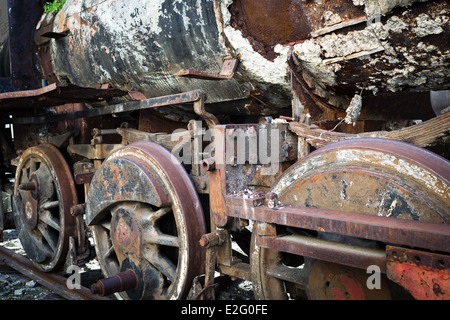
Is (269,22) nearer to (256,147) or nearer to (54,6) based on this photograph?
(256,147)

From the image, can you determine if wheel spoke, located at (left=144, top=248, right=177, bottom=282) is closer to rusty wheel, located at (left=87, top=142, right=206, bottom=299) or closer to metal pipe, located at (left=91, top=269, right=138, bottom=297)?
rusty wheel, located at (left=87, top=142, right=206, bottom=299)

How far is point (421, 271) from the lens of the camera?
1345mm

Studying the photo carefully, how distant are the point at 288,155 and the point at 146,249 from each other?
3.75 ft

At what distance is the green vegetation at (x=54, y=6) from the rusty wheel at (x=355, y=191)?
2883 mm

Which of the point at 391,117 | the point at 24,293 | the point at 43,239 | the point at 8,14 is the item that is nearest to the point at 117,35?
the point at 8,14

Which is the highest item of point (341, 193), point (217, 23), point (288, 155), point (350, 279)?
point (217, 23)

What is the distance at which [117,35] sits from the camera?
2.96 meters

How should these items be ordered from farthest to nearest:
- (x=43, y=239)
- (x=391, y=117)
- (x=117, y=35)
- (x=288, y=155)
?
(x=43, y=239)
(x=117, y=35)
(x=391, y=117)
(x=288, y=155)

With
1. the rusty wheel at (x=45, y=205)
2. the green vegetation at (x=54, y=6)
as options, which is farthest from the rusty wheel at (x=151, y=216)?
the green vegetation at (x=54, y=6)

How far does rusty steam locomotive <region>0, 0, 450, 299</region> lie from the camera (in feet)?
5.22

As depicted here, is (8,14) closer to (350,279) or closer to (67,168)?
(67,168)

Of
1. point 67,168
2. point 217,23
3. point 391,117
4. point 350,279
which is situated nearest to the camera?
point 350,279

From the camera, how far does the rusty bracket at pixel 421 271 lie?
4.28ft

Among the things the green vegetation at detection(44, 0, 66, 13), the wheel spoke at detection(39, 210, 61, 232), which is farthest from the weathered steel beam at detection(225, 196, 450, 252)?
the green vegetation at detection(44, 0, 66, 13)
